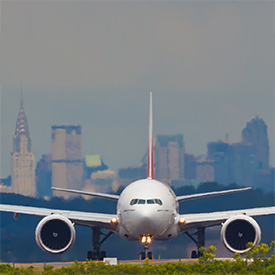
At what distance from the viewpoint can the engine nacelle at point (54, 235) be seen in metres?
42.9

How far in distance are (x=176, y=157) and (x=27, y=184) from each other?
11414 millimetres

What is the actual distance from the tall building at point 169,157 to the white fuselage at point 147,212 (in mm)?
21408

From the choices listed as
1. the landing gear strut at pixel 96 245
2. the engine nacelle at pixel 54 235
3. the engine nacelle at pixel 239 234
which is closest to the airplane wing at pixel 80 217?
the engine nacelle at pixel 54 235

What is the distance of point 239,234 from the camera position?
42344mm

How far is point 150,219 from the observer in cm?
4088

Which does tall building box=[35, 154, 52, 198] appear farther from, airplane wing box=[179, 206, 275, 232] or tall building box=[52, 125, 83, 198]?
airplane wing box=[179, 206, 275, 232]

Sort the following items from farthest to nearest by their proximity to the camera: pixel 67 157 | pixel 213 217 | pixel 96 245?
1. pixel 67 157
2. pixel 96 245
3. pixel 213 217

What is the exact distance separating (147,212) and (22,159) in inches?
1097

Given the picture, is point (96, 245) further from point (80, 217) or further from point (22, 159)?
point (22, 159)

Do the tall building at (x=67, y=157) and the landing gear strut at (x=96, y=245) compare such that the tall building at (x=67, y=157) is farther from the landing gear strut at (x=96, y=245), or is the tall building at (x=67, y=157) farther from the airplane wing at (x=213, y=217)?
the airplane wing at (x=213, y=217)

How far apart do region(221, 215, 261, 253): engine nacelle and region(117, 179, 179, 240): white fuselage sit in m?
2.74

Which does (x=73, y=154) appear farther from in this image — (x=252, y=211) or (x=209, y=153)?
(x=252, y=211)

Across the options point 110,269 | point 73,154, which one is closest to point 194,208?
point 73,154

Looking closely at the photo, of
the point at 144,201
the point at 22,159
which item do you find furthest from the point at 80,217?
the point at 22,159
